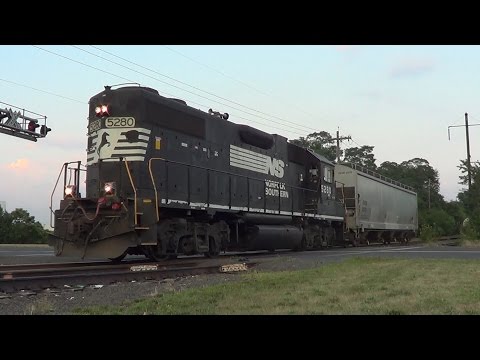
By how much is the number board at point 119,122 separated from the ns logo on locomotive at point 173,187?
0.09 feet

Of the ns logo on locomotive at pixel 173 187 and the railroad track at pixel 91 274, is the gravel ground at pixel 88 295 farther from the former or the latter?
the ns logo on locomotive at pixel 173 187

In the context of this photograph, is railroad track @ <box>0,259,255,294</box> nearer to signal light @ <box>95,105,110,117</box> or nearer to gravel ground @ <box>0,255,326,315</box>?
gravel ground @ <box>0,255,326,315</box>

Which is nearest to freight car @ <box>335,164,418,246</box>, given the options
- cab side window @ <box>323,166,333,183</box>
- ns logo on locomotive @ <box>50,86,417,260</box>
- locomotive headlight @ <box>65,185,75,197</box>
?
cab side window @ <box>323,166,333,183</box>

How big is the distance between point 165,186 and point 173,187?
0.35 m

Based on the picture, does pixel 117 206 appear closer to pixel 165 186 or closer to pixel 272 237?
pixel 165 186

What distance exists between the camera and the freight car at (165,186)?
11.8m

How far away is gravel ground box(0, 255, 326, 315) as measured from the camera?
6.30 metres

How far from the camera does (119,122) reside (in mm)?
12812

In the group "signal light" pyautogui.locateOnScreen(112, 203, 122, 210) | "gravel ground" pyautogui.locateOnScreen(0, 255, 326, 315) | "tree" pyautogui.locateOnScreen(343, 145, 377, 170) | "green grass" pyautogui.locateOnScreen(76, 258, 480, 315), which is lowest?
"gravel ground" pyautogui.locateOnScreen(0, 255, 326, 315)

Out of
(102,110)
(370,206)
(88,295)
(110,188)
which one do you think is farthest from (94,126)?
(370,206)

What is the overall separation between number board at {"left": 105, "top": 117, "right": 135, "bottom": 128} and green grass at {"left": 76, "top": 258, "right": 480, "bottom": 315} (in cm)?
522
